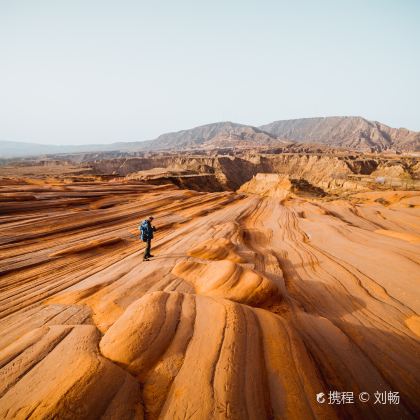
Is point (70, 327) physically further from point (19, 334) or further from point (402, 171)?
point (402, 171)

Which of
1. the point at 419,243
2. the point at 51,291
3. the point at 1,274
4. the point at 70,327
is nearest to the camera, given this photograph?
the point at 70,327

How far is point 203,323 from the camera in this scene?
11.0ft

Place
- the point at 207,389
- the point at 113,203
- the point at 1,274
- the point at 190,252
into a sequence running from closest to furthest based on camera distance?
the point at 207,389 → the point at 1,274 → the point at 190,252 → the point at 113,203

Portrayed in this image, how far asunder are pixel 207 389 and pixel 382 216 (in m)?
16.1

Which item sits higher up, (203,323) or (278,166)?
(203,323)

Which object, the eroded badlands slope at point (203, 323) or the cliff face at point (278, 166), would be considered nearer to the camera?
the eroded badlands slope at point (203, 323)

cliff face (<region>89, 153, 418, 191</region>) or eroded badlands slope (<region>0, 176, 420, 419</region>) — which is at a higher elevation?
eroded badlands slope (<region>0, 176, 420, 419</region>)

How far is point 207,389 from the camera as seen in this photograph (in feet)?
7.86

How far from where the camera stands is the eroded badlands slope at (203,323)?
2361 mm

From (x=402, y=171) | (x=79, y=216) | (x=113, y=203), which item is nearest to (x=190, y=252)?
(x=79, y=216)

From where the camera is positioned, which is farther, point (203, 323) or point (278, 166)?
point (278, 166)

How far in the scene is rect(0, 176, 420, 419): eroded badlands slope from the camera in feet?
7.75

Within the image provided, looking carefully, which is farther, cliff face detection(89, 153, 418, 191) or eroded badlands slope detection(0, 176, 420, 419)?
cliff face detection(89, 153, 418, 191)

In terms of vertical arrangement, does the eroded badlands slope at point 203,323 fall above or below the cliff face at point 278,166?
above
